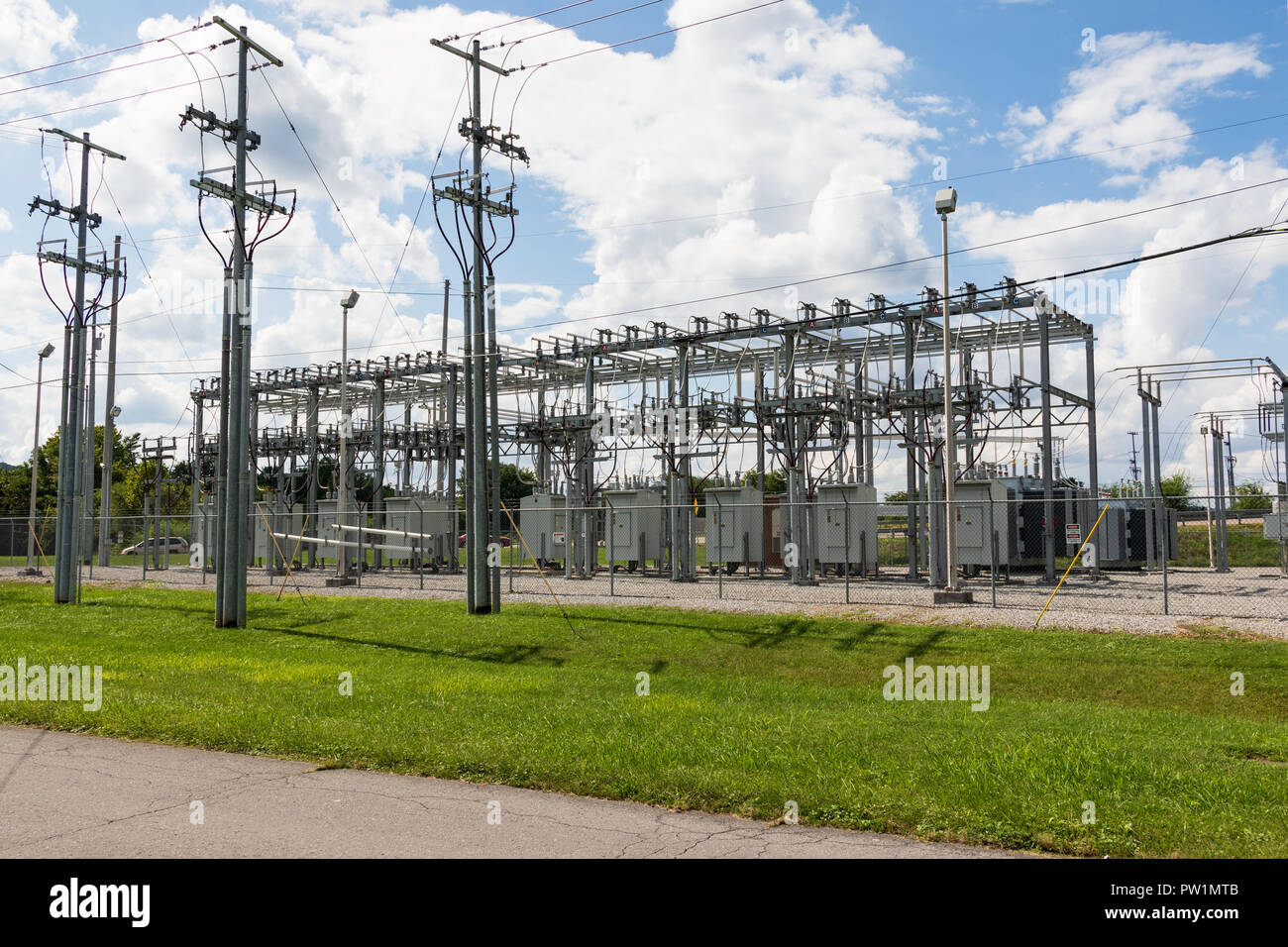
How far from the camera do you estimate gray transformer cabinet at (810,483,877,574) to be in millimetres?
25375

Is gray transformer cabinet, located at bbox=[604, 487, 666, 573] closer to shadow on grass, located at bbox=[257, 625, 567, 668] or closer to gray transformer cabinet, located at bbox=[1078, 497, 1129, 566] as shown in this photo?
gray transformer cabinet, located at bbox=[1078, 497, 1129, 566]

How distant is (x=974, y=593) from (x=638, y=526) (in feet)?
41.6

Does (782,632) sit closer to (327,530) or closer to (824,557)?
(824,557)

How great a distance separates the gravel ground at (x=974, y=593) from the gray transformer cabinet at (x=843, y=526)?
103 centimetres

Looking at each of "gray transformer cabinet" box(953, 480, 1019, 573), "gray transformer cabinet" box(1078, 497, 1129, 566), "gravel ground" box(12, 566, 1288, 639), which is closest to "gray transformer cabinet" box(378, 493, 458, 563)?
"gravel ground" box(12, 566, 1288, 639)

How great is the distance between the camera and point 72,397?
23.7 meters

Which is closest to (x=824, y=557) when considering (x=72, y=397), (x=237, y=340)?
(x=237, y=340)

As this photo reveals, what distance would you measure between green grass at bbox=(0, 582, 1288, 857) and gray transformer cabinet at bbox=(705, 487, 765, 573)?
30.3 feet

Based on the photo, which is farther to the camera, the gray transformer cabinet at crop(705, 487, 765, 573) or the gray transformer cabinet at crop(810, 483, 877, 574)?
the gray transformer cabinet at crop(705, 487, 765, 573)

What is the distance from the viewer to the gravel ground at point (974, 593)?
15719 millimetres

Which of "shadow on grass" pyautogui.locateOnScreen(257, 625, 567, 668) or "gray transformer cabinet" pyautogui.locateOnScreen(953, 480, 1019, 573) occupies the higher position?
"gray transformer cabinet" pyautogui.locateOnScreen(953, 480, 1019, 573)

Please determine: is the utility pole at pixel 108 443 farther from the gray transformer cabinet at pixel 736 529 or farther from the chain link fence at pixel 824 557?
the gray transformer cabinet at pixel 736 529
